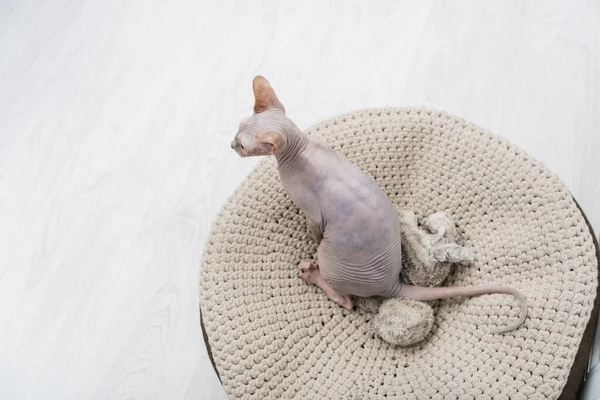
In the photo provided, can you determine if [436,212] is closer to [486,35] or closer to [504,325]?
[504,325]

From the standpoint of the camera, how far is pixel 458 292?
1115 millimetres

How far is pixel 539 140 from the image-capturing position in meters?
1.51

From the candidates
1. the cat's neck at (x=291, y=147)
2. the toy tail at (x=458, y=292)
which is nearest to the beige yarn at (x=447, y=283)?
the toy tail at (x=458, y=292)

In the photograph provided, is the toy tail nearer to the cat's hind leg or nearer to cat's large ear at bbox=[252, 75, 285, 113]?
the cat's hind leg

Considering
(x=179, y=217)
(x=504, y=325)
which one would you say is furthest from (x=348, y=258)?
(x=179, y=217)

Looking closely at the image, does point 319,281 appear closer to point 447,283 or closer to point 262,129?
point 447,283

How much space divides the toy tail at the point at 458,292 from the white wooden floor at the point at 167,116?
481mm

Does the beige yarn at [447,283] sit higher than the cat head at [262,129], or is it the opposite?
the cat head at [262,129]

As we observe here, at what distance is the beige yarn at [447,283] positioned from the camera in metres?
1.06

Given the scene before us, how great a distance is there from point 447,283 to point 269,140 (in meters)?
0.57

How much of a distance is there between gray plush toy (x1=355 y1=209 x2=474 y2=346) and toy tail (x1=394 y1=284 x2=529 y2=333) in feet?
0.06

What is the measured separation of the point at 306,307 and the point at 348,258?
0.65 ft

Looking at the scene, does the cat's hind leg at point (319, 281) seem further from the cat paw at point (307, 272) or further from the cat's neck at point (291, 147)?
the cat's neck at point (291, 147)

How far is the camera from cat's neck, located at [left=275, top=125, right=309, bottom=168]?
955 millimetres
